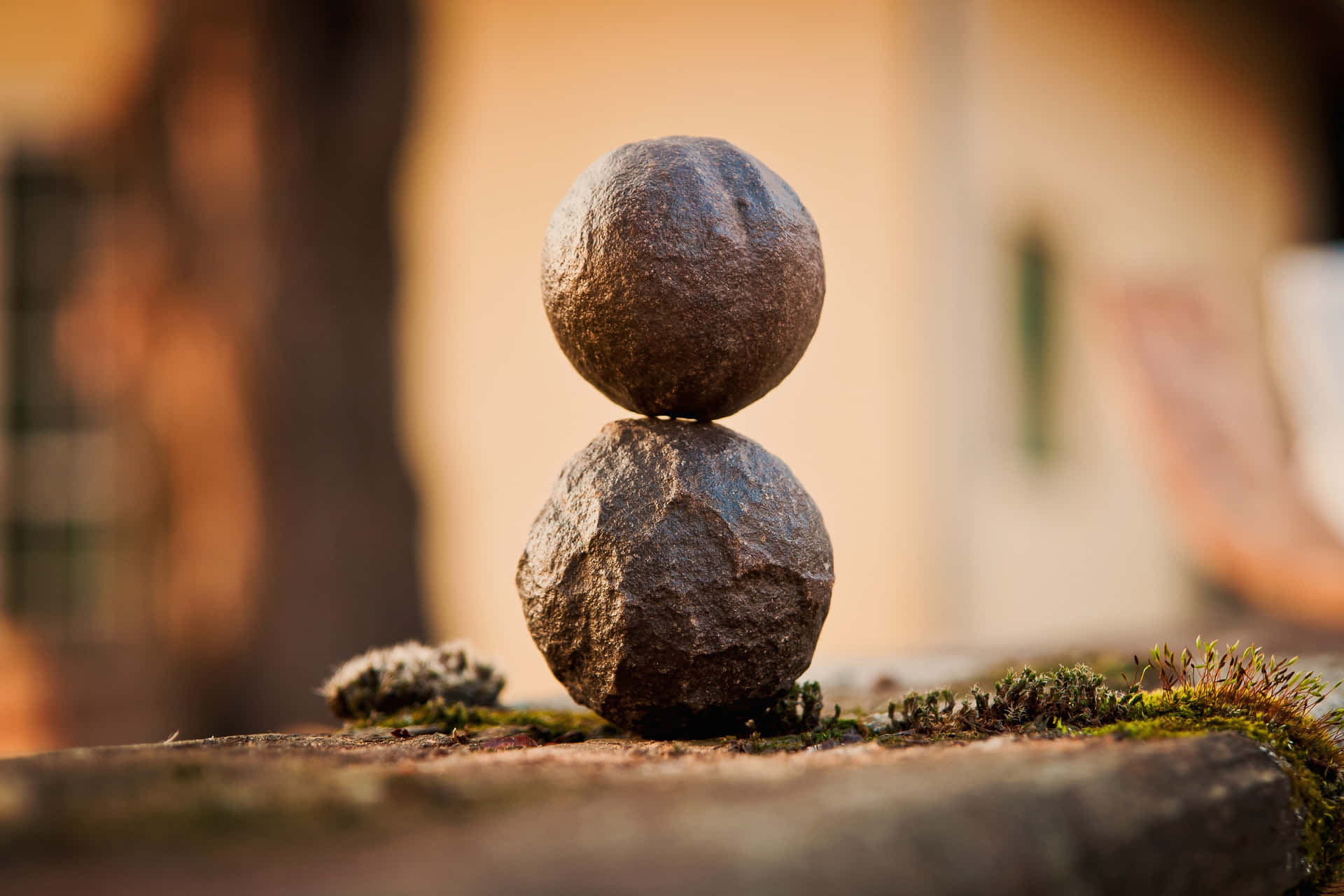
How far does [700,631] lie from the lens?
2100mm

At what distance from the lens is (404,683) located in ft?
8.73

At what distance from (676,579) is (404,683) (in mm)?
884

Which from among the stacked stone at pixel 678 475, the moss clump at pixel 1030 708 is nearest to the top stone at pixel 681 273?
the stacked stone at pixel 678 475

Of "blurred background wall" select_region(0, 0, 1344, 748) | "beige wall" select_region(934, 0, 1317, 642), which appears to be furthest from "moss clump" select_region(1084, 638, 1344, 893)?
"beige wall" select_region(934, 0, 1317, 642)

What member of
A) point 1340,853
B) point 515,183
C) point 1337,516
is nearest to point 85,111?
point 515,183

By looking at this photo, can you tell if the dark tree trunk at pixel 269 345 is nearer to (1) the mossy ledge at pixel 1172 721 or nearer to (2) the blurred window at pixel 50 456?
(2) the blurred window at pixel 50 456

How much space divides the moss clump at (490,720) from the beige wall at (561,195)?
4.24 metres

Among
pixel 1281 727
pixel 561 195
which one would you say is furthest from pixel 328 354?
pixel 1281 727

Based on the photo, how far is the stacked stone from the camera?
210cm

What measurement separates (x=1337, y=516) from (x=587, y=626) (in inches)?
306

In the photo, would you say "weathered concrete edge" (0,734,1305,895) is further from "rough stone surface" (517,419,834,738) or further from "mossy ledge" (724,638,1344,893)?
"rough stone surface" (517,419,834,738)

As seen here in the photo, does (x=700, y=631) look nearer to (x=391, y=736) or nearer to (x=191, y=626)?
(x=391, y=736)

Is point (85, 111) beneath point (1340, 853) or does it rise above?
above

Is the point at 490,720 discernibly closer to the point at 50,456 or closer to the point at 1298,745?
the point at 1298,745
